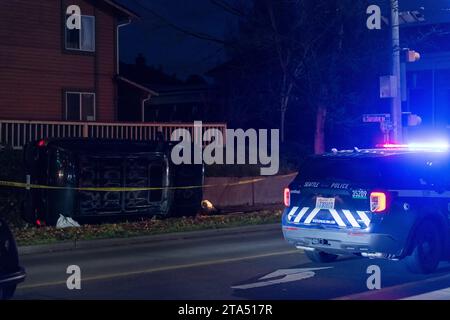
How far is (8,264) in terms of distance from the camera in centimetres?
783

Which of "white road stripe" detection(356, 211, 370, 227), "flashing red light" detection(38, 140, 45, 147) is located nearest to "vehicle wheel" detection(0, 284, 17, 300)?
"white road stripe" detection(356, 211, 370, 227)

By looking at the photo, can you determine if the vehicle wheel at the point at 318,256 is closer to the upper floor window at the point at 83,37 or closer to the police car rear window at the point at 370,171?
the police car rear window at the point at 370,171

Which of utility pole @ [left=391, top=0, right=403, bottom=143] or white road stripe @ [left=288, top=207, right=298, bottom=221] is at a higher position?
utility pole @ [left=391, top=0, right=403, bottom=143]

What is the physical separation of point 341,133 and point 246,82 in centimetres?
479

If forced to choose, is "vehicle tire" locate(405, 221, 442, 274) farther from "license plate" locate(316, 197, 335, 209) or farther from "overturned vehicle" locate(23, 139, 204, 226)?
"overturned vehicle" locate(23, 139, 204, 226)

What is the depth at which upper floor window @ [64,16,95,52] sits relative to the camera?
2678 centimetres

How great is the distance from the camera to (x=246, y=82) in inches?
1196

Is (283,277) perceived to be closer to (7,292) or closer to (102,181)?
(7,292)

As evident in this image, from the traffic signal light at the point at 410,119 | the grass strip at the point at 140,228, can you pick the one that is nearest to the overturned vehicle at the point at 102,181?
the grass strip at the point at 140,228

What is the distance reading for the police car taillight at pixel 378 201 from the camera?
32.0 ft

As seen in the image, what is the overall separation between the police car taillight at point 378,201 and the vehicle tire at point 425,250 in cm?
74

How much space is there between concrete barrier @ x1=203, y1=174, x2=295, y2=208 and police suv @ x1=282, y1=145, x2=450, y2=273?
34.9 feet

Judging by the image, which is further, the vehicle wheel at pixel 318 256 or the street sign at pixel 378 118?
the street sign at pixel 378 118
